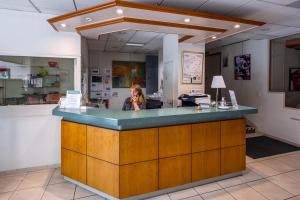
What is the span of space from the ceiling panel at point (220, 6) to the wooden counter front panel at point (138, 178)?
7.89 ft

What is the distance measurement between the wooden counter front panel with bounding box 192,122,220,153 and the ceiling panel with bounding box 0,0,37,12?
3.08m

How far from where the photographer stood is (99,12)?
2.77 m

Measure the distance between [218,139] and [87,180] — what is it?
2.01 metres

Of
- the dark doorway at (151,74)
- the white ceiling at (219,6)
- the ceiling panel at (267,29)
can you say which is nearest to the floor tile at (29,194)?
the white ceiling at (219,6)

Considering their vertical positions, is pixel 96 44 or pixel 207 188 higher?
pixel 96 44

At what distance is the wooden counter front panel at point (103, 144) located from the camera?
102 inches

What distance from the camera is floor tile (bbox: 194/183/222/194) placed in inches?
119

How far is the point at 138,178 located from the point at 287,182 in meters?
2.39

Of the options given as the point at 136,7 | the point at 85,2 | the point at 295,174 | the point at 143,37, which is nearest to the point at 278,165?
the point at 295,174

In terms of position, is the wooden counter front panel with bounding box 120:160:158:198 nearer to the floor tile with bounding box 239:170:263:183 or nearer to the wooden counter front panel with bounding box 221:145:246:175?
the wooden counter front panel with bounding box 221:145:246:175

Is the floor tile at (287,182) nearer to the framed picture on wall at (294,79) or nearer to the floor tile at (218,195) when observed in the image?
the floor tile at (218,195)

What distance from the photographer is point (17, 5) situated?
3252 mm

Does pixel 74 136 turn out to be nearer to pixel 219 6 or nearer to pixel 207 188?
pixel 207 188

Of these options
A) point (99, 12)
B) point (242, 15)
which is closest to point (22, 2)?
point (99, 12)
